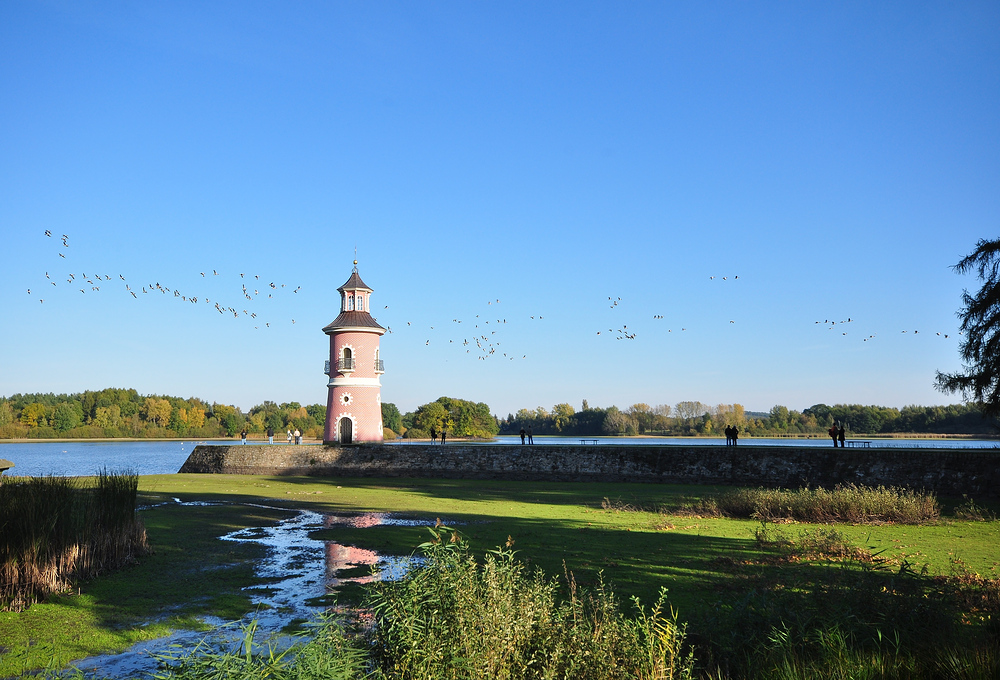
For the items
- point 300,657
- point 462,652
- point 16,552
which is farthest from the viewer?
point 16,552

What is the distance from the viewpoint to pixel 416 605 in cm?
494

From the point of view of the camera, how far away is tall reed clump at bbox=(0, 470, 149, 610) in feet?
32.2

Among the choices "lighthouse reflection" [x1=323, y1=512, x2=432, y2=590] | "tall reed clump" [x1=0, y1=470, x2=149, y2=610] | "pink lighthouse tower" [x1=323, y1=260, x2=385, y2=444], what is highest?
"pink lighthouse tower" [x1=323, y1=260, x2=385, y2=444]

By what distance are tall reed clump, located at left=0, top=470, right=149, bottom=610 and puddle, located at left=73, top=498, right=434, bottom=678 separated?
2.67 meters

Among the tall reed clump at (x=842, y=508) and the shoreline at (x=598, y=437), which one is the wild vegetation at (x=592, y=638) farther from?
the shoreline at (x=598, y=437)

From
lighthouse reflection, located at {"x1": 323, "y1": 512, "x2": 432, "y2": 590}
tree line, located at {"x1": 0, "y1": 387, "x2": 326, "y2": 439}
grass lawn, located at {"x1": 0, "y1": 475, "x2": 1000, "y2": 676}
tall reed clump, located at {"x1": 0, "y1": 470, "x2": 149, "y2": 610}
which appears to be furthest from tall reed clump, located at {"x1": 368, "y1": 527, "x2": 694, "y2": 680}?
tree line, located at {"x1": 0, "y1": 387, "x2": 326, "y2": 439}

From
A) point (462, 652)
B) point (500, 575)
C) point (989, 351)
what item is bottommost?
point (462, 652)

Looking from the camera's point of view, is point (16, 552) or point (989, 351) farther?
point (989, 351)

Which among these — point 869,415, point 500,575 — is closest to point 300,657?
point 500,575

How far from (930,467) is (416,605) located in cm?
2570

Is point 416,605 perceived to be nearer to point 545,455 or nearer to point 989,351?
point 989,351

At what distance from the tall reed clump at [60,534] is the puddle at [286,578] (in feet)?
8.77

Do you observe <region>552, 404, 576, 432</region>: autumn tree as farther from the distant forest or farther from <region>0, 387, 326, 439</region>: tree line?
<region>0, 387, 326, 439</region>: tree line

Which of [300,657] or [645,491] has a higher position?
[300,657]
